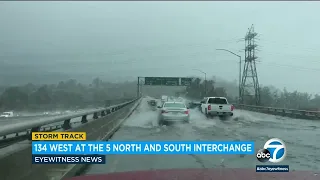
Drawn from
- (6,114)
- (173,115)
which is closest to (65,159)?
(6,114)

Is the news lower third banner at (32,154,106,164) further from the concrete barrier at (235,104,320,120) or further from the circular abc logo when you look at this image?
the concrete barrier at (235,104,320,120)

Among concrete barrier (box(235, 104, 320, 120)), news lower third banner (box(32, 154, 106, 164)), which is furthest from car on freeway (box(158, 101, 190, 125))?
news lower third banner (box(32, 154, 106, 164))

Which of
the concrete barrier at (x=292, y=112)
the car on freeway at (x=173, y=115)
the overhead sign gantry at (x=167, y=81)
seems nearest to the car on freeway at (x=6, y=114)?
the car on freeway at (x=173, y=115)

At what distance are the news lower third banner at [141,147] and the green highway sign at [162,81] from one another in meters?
74.6

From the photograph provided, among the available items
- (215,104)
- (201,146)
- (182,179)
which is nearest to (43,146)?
(182,179)

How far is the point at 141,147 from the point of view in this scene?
903 centimetres

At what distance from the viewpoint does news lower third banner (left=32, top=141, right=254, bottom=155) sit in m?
7.30

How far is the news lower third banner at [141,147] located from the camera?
7.30 meters

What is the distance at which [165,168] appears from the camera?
9.03 metres

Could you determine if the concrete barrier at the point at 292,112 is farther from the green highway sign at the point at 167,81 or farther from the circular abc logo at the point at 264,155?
the green highway sign at the point at 167,81

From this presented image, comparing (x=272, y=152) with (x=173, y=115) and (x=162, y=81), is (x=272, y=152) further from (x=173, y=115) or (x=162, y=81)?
(x=162, y=81)

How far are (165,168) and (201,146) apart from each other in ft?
3.22

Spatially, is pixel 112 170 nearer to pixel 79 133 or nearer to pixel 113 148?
pixel 113 148

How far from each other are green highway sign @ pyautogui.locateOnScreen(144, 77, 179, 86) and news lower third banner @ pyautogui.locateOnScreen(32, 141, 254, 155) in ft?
245
